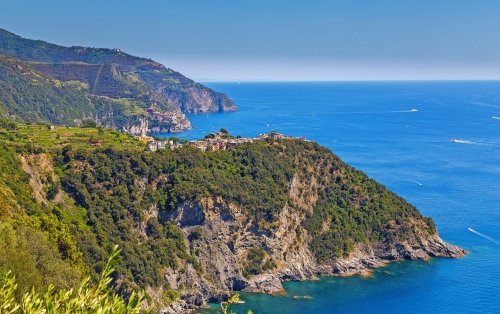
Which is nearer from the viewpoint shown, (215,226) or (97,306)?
(97,306)

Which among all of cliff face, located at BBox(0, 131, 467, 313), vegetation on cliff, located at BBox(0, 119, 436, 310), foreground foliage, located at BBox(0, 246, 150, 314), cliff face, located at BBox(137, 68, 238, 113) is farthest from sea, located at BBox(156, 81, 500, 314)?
foreground foliage, located at BBox(0, 246, 150, 314)

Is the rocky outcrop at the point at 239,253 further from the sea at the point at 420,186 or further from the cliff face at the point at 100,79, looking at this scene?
the cliff face at the point at 100,79

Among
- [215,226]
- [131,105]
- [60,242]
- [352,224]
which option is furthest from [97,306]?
[131,105]

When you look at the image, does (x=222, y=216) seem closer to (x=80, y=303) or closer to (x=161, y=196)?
(x=161, y=196)

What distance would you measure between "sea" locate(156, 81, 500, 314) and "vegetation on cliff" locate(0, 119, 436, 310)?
15.1 ft

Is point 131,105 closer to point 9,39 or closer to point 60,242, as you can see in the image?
point 9,39

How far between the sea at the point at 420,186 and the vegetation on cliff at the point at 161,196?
460 centimetres

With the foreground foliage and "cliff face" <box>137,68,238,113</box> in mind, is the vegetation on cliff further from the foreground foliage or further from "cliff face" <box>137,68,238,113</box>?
"cliff face" <box>137,68,238,113</box>

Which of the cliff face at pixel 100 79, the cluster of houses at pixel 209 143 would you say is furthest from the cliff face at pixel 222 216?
the cliff face at pixel 100 79

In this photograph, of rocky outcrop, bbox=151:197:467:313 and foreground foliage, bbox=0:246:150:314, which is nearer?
foreground foliage, bbox=0:246:150:314

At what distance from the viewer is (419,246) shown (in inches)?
2099

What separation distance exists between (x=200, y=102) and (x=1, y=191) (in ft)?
538

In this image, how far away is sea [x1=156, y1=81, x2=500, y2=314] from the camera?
44156 millimetres

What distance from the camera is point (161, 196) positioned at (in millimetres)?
45812
